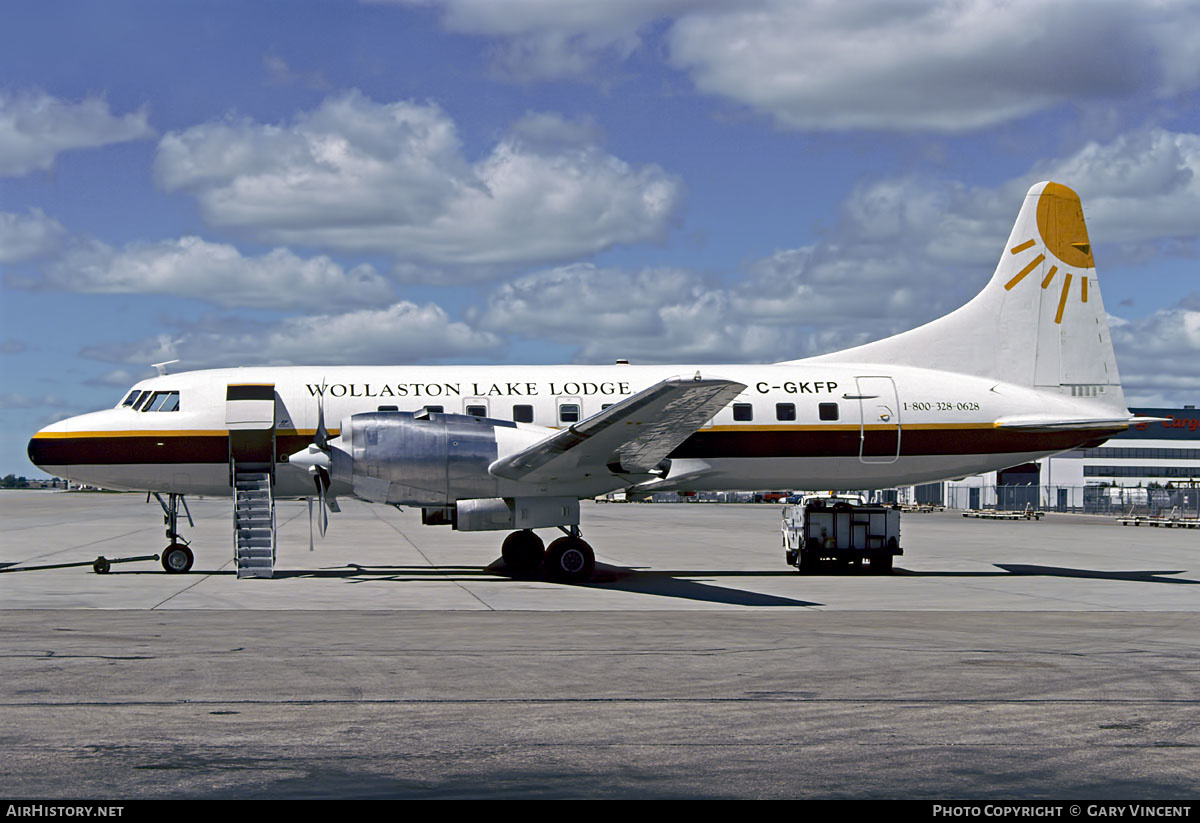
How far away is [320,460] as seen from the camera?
73.6 feet

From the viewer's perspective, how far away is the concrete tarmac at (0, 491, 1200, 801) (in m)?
7.49

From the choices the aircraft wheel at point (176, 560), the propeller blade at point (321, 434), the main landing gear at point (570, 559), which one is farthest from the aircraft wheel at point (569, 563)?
the aircraft wheel at point (176, 560)

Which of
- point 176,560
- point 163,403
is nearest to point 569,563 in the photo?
point 176,560

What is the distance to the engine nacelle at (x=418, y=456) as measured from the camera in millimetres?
21703

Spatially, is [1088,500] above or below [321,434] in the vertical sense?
below

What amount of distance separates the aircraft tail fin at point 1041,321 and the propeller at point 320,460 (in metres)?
12.1

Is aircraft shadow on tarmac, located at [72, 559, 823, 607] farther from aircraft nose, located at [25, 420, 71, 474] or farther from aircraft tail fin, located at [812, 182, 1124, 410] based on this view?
aircraft tail fin, located at [812, 182, 1124, 410]

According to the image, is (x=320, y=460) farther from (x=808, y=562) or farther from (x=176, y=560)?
(x=808, y=562)

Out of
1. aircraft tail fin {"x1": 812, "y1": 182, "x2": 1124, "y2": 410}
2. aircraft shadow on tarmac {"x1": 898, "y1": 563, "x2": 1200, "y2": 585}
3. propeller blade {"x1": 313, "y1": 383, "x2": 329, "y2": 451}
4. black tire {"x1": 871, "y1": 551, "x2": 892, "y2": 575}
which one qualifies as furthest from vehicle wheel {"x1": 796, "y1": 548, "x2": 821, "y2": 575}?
propeller blade {"x1": 313, "y1": 383, "x2": 329, "y2": 451}

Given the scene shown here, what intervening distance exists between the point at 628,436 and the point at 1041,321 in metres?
11.4

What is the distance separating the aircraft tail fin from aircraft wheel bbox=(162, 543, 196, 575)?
50.4ft

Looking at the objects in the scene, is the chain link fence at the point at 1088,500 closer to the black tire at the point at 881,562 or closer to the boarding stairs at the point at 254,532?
the black tire at the point at 881,562
